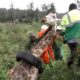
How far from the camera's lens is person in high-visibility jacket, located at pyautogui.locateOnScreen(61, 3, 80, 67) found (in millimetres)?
6684

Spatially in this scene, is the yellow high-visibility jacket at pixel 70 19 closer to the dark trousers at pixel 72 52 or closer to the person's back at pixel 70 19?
the person's back at pixel 70 19

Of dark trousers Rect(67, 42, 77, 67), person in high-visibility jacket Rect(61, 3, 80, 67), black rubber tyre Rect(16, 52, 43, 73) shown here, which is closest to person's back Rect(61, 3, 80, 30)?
person in high-visibility jacket Rect(61, 3, 80, 67)

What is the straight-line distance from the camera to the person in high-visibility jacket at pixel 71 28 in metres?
6.68

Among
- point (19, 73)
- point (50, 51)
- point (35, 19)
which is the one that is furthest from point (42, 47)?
point (35, 19)

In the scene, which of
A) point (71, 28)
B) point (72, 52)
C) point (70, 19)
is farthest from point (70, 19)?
point (72, 52)

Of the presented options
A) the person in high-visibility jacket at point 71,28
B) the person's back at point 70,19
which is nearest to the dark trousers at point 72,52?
the person in high-visibility jacket at point 71,28

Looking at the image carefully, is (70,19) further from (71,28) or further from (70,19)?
(71,28)

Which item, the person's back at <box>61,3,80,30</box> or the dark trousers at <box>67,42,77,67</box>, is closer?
the dark trousers at <box>67,42,77,67</box>

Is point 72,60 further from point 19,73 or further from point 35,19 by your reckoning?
point 35,19

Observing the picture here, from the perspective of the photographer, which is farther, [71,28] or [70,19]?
[70,19]

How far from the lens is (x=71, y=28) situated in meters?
6.82

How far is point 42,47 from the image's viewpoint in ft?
23.3

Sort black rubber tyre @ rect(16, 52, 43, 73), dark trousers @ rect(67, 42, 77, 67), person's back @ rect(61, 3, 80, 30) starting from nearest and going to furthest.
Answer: dark trousers @ rect(67, 42, 77, 67)
black rubber tyre @ rect(16, 52, 43, 73)
person's back @ rect(61, 3, 80, 30)

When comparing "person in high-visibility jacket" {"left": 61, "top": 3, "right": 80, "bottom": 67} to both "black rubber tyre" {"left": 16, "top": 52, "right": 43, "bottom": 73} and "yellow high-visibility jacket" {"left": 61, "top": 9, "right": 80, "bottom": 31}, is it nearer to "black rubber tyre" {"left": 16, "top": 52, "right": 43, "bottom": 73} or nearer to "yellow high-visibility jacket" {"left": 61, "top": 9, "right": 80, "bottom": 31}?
"yellow high-visibility jacket" {"left": 61, "top": 9, "right": 80, "bottom": 31}
